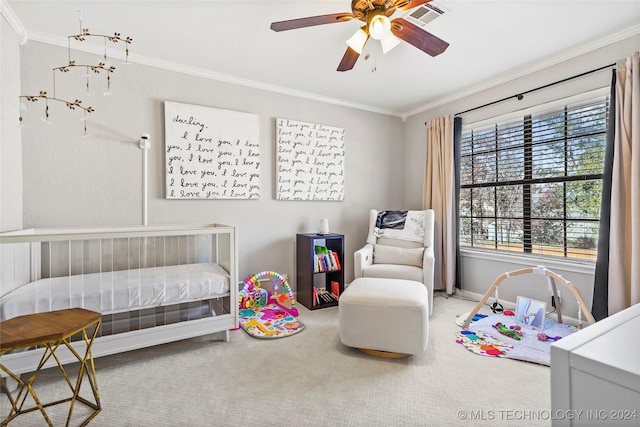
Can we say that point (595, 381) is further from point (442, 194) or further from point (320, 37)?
point (442, 194)

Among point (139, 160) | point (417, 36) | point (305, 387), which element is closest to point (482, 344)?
point (305, 387)

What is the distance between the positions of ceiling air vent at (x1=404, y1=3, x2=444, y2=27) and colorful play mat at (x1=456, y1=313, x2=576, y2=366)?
223 centimetres

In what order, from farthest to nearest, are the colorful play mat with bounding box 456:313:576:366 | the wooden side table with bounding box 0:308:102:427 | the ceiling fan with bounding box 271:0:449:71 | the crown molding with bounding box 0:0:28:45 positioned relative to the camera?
1. the colorful play mat with bounding box 456:313:576:366
2. the crown molding with bounding box 0:0:28:45
3. the ceiling fan with bounding box 271:0:449:71
4. the wooden side table with bounding box 0:308:102:427

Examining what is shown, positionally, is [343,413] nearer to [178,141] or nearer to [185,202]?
[185,202]

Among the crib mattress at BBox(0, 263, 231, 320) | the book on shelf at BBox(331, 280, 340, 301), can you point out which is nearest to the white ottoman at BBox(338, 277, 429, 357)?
the crib mattress at BBox(0, 263, 231, 320)

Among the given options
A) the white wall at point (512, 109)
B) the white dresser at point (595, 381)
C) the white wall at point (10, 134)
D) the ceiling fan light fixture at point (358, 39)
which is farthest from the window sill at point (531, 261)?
the white wall at point (10, 134)

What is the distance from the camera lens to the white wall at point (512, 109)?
238 cm

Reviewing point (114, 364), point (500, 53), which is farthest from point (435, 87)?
point (114, 364)

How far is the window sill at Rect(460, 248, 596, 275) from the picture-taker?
2480 millimetres

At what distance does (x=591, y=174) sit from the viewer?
244 centimetres

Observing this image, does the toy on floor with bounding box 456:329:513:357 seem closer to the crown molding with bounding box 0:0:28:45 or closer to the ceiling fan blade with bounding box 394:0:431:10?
the ceiling fan blade with bounding box 394:0:431:10

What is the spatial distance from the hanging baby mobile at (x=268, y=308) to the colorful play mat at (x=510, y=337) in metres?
1.33

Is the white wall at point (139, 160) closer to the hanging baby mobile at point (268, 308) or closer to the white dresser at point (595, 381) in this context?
the hanging baby mobile at point (268, 308)

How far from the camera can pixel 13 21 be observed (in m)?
1.98
